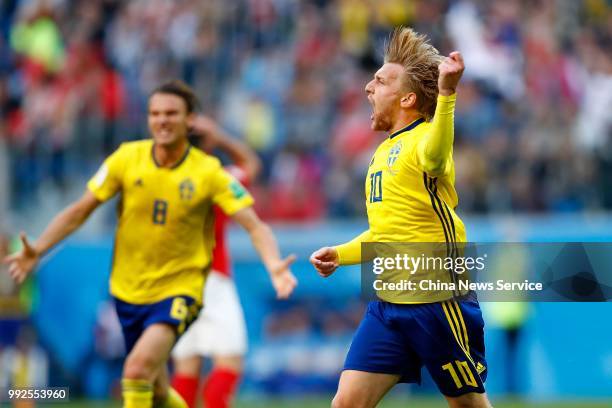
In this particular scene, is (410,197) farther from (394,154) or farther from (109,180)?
(109,180)

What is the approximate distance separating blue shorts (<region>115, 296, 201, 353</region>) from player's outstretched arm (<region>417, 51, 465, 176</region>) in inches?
108

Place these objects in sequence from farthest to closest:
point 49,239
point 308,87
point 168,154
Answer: point 308,87
point 168,154
point 49,239

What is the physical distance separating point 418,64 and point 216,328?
15.3ft

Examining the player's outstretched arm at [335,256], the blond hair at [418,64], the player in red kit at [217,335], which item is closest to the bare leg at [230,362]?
the player in red kit at [217,335]

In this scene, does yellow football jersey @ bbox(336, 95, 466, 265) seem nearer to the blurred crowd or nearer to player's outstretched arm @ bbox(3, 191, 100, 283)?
player's outstretched arm @ bbox(3, 191, 100, 283)

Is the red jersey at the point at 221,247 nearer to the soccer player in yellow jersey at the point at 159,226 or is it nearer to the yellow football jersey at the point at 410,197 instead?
the soccer player in yellow jersey at the point at 159,226

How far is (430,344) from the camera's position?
6.56 m

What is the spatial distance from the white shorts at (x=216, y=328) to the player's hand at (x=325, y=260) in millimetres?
3910

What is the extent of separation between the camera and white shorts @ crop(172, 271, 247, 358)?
10.6m

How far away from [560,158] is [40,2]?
28.1 feet

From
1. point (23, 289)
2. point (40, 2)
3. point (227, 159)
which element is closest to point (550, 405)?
point (227, 159)

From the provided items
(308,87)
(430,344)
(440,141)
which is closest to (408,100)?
(440,141)

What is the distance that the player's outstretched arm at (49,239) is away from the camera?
8.42m

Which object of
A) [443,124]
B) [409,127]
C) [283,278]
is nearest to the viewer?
[443,124]
